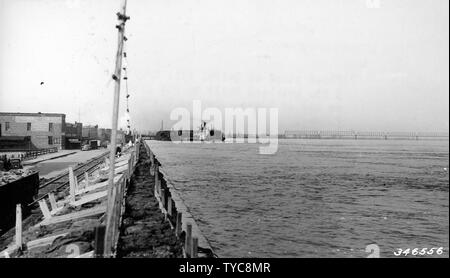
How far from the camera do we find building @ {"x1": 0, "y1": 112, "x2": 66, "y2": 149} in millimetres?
56312

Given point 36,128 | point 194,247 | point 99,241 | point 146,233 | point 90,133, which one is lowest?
point 146,233

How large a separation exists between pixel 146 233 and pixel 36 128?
58.2 metres

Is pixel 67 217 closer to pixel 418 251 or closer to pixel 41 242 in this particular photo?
pixel 41 242

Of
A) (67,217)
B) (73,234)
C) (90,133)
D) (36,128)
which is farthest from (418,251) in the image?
(90,133)

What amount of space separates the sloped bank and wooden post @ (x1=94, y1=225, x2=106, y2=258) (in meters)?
1.60

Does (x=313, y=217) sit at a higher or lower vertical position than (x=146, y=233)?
A: lower

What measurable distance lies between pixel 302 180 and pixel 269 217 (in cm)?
1710

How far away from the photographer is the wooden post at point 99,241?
5.46 m

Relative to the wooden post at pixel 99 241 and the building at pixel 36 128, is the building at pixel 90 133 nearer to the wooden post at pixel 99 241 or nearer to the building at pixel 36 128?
the building at pixel 36 128

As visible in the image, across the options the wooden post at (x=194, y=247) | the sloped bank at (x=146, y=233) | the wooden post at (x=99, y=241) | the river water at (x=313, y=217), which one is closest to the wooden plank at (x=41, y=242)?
the sloped bank at (x=146, y=233)

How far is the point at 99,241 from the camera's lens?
5492 mm

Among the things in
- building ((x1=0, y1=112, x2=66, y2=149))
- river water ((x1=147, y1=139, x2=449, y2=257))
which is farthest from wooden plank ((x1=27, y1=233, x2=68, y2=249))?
building ((x1=0, y1=112, x2=66, y2=149))
